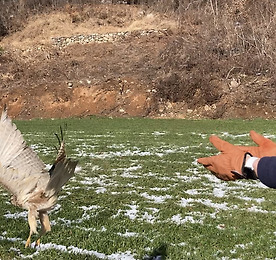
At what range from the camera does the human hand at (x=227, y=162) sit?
7.07 ft

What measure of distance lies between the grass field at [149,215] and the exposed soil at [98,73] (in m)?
12.3

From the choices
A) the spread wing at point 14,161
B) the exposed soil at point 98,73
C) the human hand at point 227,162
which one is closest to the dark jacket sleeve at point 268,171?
the human hand at point 227,162

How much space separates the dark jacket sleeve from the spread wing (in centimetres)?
131

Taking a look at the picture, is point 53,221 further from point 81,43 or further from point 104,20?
point 104,20

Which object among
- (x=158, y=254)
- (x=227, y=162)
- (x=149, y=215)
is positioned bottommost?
(x=149, y=215)

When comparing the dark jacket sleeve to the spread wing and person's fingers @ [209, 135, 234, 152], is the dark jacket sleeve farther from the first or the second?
the spread wing

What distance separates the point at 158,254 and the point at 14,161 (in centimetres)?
236

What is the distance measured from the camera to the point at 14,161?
2666 millimetres

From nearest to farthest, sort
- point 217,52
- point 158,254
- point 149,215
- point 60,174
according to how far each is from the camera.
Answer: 1. point 60,174
2. point 158,254
3. point 149,215
4. point 217,52

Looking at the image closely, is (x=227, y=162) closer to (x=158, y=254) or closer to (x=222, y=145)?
(x=222, y=145)

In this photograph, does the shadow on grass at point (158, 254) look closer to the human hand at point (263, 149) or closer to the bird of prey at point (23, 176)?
the bird of prey at point (23, 176)

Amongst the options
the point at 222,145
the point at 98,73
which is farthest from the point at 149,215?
the point at 98,73

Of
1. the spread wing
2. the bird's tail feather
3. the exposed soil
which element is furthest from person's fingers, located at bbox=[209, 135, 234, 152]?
the exposed soil

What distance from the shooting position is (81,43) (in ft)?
100
